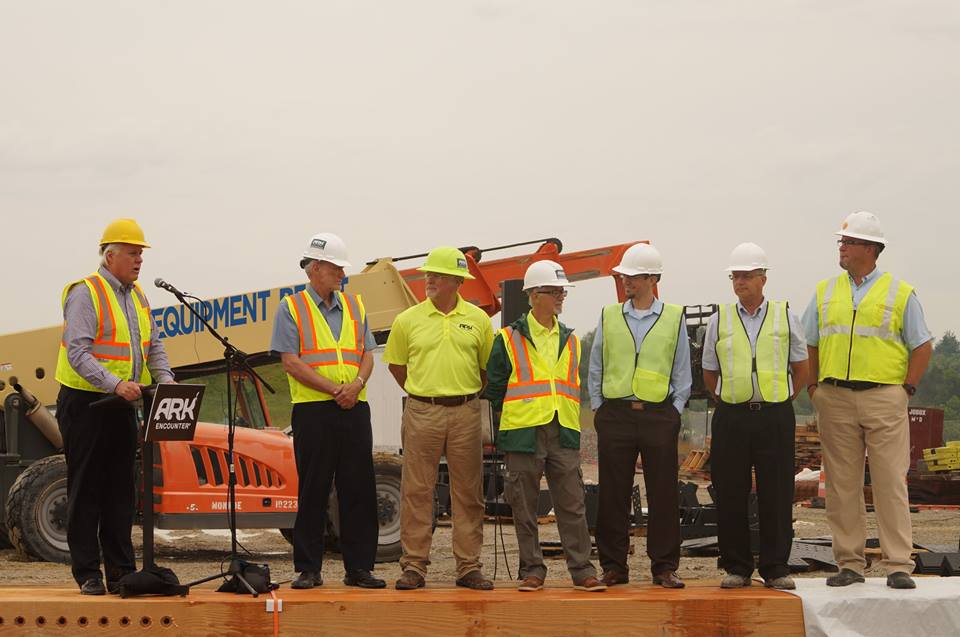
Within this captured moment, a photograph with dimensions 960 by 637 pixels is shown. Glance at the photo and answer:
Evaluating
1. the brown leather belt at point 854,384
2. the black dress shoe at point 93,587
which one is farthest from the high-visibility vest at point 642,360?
the black dress shoe at point 93,587

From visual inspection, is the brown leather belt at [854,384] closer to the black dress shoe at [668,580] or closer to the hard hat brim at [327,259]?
the black dress shoe at [668,580]

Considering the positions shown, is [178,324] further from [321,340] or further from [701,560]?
[321,340]

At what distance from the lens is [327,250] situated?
8023mm

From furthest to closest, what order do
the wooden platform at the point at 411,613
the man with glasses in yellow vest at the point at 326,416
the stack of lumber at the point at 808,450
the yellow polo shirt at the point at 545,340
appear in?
the stack of lumber at the point at 808,450, the yellow polo shirt at the point at 545,340, the man with glasses in yellow vest at the point at 326,416, the wooden platform at the point at 411,613

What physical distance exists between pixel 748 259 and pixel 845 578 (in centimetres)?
200

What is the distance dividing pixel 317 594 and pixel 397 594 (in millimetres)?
455

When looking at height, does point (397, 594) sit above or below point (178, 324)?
below

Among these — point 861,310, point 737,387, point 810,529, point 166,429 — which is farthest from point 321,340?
point 810,529

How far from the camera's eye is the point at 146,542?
7.21 meters

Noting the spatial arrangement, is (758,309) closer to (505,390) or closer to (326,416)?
(505,390)

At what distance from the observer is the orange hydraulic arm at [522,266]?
16312 mm

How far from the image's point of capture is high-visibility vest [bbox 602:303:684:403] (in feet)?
26.6

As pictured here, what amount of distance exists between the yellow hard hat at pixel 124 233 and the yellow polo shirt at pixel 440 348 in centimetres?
163

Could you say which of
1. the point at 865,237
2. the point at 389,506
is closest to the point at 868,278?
the point at 865,237
